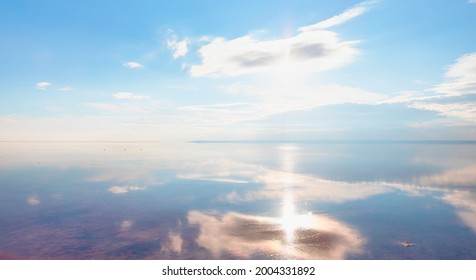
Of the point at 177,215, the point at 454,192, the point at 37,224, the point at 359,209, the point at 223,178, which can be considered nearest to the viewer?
the point at 37,224

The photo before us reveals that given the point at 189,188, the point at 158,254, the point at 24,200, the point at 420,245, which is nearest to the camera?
the point at 158,254

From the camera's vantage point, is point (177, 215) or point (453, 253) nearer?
point (453, 253)

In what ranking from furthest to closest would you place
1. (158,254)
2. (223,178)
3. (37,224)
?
1. (223,178)
2. (37,224)
3. (158,254)

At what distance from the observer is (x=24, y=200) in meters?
42.1

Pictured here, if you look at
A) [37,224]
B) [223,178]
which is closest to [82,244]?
[37,224]

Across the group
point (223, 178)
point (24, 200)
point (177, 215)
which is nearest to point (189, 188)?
point (223, 178)

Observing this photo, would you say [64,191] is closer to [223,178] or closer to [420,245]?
[223,178]

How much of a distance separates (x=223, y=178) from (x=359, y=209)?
28.0 meters

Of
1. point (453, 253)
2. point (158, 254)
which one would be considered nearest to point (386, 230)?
point (453, 253)

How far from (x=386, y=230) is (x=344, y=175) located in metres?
34.8

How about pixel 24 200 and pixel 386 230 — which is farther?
pixel 24 200

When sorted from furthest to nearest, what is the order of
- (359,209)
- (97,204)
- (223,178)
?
(223,178) → (97,204) → (359,209)

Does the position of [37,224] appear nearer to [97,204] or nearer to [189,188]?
[97,204]

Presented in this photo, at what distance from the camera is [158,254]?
79.3 ft
